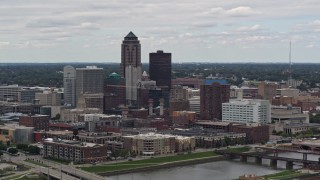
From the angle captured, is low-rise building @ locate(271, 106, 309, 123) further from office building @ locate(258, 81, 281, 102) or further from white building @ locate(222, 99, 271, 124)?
office building @ locate(258, 81, 281, 102)

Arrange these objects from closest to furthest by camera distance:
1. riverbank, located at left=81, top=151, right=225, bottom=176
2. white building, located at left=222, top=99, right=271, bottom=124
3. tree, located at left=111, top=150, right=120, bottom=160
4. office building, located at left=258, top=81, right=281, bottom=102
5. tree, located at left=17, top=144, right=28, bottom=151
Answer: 1. riverbank, located at left=81, top=151, right=225, bottom=176
2. tree, located at left=111, top=150, right=120, bottom=160
3. tree, located at left=17, top=144, right=28, bottom=151
4. white building, located at left=222, top=99, right=271, bottom=124
5. office building, located at left=258, top=81, right=281, bottom=102

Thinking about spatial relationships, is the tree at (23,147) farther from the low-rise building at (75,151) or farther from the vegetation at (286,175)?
the vegetation at (286,175)

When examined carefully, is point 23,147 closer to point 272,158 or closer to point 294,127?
point 272,158

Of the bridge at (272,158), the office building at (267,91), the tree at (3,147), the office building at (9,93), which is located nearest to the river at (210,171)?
the bridge at (272,158)

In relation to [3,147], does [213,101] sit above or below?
above

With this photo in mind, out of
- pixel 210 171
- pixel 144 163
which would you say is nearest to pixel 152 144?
pixel 144 163

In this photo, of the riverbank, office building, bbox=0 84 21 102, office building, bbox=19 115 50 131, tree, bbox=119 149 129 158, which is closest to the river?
the riverbank

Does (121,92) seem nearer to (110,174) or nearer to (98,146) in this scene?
(98,146)
